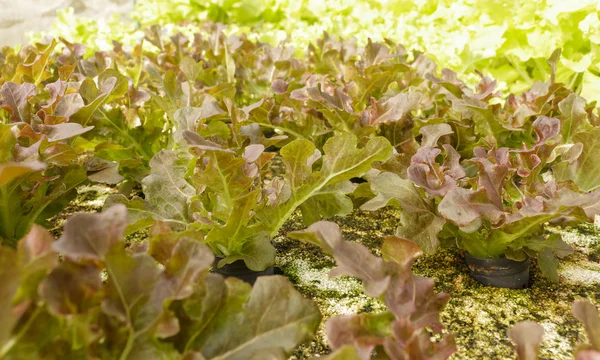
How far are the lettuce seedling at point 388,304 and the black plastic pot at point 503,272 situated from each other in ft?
1.18

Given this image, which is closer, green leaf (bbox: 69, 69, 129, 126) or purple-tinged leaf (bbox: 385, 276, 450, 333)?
purple-tinged leaf (bbox: 385, 276, 450, 333)

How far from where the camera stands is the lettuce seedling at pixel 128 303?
48 cm

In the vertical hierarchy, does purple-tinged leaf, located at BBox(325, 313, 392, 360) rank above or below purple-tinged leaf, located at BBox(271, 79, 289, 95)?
above

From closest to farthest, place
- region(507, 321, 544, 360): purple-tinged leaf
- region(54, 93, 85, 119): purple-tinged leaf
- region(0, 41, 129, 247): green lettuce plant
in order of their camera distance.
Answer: region(507, 321, 544, 360): purple-tinged leaf → region(0, 41, 129, 247): green lettuce plant → region(54, 93, 85, 119): purple-tinged leaf

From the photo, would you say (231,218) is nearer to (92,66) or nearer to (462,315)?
(462,315)

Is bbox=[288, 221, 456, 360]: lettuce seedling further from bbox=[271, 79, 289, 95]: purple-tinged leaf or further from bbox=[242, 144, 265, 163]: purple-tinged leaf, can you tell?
bbox=[271, 79, 289, 95]: purple-tinged leaf

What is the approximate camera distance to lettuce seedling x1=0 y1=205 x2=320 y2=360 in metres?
0.48

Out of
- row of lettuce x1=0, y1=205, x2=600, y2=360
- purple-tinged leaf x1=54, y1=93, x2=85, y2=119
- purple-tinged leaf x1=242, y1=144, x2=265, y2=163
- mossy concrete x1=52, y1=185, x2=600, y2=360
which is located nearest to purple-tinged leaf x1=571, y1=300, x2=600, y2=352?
row of lettuce x1=0, y1=205, x2=600, y2=360

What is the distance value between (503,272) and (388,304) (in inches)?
17.9

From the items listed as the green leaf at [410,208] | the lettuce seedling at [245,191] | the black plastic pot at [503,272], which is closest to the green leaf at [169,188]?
the lettuce seedling at [245,191]

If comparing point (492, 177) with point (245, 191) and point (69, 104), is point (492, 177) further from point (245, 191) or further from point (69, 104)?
point (69, 104)

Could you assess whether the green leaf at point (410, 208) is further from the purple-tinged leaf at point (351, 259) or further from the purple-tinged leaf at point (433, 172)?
the purple-tinged leaf at point (351, 259)

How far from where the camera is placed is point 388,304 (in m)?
0.64

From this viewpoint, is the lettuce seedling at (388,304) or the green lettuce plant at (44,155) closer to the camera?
the lettuce seedling at (388,304)
